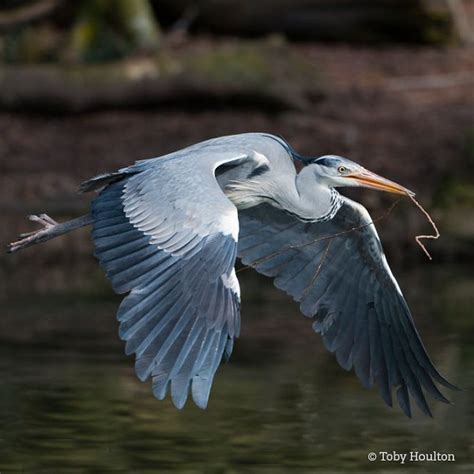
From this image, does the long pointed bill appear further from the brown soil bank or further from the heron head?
the brown soil bank

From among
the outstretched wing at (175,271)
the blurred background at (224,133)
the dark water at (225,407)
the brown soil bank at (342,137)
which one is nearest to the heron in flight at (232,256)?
the outstretched wing at (175,271)

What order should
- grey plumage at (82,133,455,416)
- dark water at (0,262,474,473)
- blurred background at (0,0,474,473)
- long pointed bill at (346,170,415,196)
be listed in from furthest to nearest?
1. blurred background at (0,0,474,473)
2. long pointed bill at (346,170,415,196)
3. dark water at (0,262,474,473)
4. grey plumage at (82,133,455,416)

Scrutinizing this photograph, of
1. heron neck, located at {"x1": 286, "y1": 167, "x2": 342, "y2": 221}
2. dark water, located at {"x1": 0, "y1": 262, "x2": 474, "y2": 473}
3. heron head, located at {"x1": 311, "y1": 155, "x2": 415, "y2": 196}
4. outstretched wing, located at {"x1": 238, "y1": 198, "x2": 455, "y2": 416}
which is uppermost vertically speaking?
heron head, located at {"x1": 311, "y1": 155, "x2": 415, "y2": 196}

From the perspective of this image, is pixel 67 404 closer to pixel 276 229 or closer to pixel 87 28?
pixel 276 229

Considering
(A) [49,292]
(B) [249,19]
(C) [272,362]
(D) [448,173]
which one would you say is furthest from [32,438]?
(B) [249,19]

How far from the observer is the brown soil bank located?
1312 centimetres

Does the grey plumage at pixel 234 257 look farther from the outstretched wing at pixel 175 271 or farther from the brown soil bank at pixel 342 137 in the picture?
the brown soil bank at pixel 342 137

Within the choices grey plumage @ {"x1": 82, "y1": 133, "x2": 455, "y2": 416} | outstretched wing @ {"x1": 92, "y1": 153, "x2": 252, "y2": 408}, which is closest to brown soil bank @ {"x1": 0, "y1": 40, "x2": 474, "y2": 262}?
grey plumage @ {"x1": 82, "y1": 133, "x2": 455, "y2": 416}

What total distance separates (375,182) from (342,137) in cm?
769

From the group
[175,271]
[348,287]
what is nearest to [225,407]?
[348,287]

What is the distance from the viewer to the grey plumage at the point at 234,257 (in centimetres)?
599

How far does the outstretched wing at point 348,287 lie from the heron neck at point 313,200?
0.14 metres

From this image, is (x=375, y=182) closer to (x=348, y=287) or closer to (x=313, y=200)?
(x=313, y=200)

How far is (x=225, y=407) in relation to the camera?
806 cm
